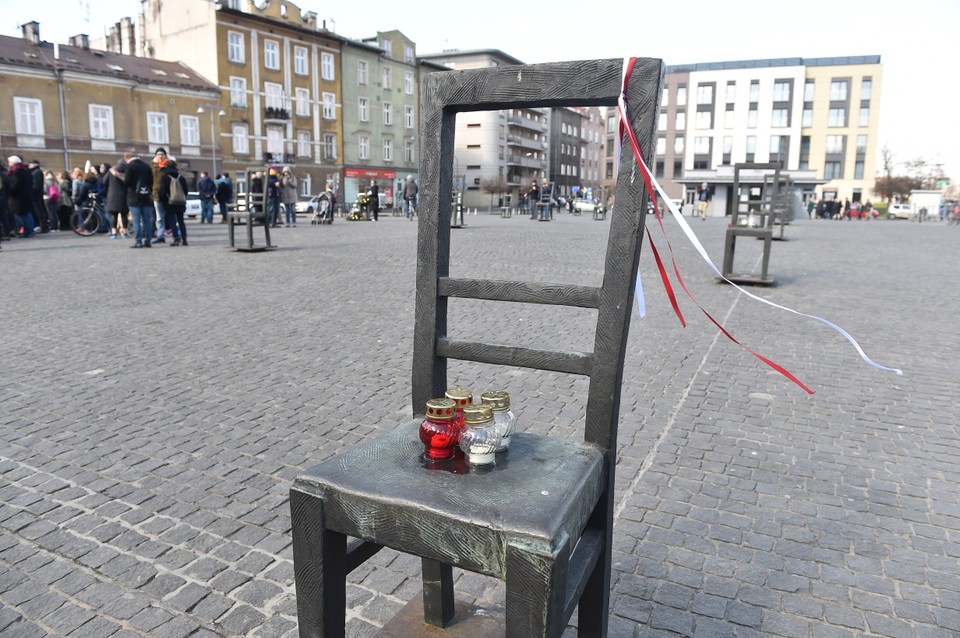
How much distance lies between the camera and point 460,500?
153 cm

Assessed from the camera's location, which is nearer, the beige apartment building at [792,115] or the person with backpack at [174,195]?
the person with backpack at [174,195]

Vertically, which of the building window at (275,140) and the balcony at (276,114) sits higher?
the balcony at (276,114)

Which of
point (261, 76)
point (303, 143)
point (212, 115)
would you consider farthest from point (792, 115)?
point (212, 115)

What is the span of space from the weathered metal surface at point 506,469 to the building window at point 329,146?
184ft

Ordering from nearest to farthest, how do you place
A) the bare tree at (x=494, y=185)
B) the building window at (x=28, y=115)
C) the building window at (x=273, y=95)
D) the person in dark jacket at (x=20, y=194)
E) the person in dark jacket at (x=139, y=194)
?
the person in dark jacket at (x=139, y=194), the person in dark jacket at (x=20, y=194), the building window at (x=28, y=115), the building window at (x=273, y=95), the bare tree at (x=494, y=185)

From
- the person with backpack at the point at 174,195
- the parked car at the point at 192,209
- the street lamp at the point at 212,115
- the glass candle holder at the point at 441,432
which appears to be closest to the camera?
the glass candle holder at the point at 441,432

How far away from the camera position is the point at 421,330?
2.08m

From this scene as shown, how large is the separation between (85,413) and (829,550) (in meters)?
4.05

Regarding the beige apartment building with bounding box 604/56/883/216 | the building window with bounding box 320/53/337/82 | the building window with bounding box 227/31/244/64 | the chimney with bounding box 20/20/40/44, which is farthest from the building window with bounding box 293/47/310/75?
the beige apartment building with bounding box 604/56/883/216

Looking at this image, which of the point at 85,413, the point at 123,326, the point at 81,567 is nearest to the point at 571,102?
the point at 81,567

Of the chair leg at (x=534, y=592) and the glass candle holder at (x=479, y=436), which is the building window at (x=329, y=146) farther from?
the chair leg at (x=534, y=592)

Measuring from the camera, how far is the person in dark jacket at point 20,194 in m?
16.0

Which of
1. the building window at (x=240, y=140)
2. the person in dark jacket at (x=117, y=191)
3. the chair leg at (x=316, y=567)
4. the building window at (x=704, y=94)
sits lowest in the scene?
the chair leg at (x=316, y=567)

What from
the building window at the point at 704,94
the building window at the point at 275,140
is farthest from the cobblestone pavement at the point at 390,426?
the building window at the point at 704,94
